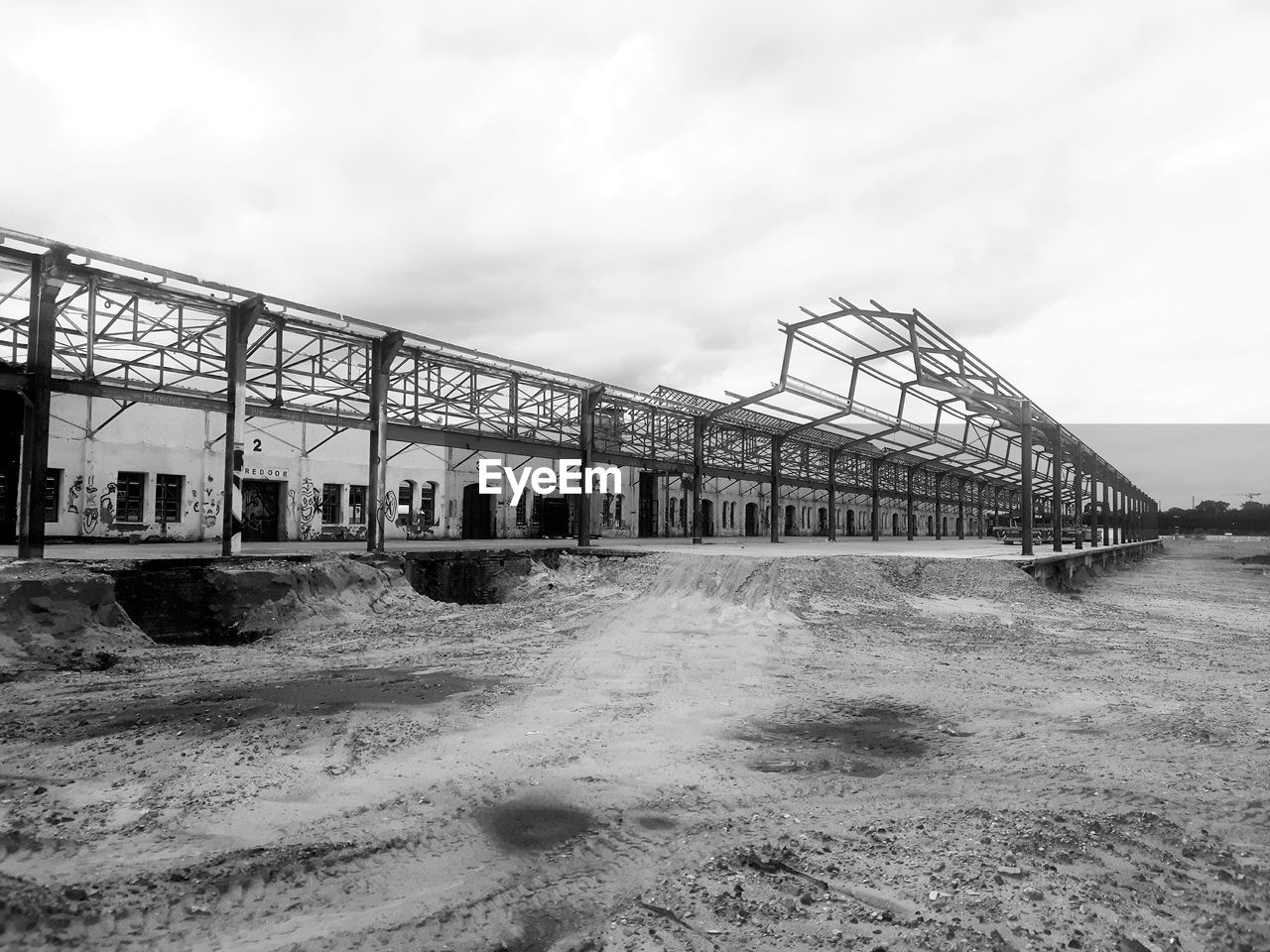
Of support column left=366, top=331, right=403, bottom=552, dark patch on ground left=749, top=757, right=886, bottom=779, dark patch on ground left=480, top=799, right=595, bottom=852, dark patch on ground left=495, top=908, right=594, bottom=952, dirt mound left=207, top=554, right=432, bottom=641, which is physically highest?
support column left=366, top=331, right=403, bottom=552

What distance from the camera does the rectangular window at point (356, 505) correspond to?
2606 centimetres

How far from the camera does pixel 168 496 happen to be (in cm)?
2134

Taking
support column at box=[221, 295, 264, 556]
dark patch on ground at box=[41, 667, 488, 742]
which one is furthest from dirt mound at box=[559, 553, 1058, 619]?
dark patch on ground at box=[41, 667, 488, 742]

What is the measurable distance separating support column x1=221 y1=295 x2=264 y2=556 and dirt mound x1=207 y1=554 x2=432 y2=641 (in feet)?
4.99

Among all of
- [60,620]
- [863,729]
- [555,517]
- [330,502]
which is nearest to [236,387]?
[60,620]

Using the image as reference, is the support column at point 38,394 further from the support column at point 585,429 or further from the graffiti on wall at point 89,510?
the support column at point 585,429

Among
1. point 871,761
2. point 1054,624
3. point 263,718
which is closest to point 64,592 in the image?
point 263,718

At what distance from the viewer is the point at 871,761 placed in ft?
18.6

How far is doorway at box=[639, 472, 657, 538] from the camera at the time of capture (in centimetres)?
3797

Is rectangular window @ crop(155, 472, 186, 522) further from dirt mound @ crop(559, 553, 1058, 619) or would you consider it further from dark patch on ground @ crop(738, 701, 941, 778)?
dark patch on ground @ crop(738, 701, 941, 778)

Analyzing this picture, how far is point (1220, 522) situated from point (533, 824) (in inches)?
5604

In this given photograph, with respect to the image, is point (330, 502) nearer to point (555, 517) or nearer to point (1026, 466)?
point (555, 517)

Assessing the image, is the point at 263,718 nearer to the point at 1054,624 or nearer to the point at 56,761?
the point at 56,761

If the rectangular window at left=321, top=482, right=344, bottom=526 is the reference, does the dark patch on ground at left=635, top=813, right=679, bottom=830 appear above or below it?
below
